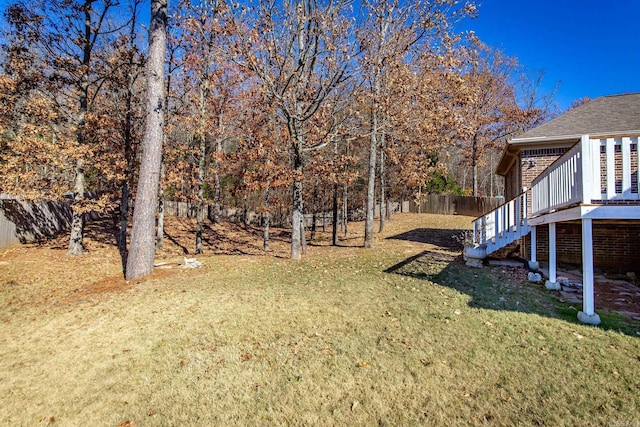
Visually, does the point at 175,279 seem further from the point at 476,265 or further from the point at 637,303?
the point at 637,303

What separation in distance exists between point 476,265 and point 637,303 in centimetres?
294

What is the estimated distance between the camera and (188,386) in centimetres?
308

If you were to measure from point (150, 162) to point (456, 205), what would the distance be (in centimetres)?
2415

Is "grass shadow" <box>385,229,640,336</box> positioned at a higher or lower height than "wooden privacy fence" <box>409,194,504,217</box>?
lower

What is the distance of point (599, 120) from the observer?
906cm

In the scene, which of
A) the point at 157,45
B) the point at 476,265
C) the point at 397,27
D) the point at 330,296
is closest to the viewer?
the point at 330,296

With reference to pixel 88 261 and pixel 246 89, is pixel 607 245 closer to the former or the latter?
pixel 246 89

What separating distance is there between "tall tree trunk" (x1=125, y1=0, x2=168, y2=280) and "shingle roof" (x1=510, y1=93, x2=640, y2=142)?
30.4 ft

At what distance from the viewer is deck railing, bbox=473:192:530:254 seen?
7.77 metres

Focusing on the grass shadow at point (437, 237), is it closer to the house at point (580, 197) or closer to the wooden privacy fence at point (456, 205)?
the house at point (580, 197)

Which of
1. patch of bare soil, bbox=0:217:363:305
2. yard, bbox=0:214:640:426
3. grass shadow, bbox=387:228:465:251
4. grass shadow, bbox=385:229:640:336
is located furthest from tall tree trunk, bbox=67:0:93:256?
grass shadow, bbox=387:228:465:251

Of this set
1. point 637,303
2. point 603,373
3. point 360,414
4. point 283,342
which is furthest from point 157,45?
point 637,303

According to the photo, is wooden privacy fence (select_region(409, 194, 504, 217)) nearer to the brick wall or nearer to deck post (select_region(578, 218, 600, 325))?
the brick wall

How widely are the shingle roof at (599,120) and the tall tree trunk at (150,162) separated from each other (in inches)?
365
